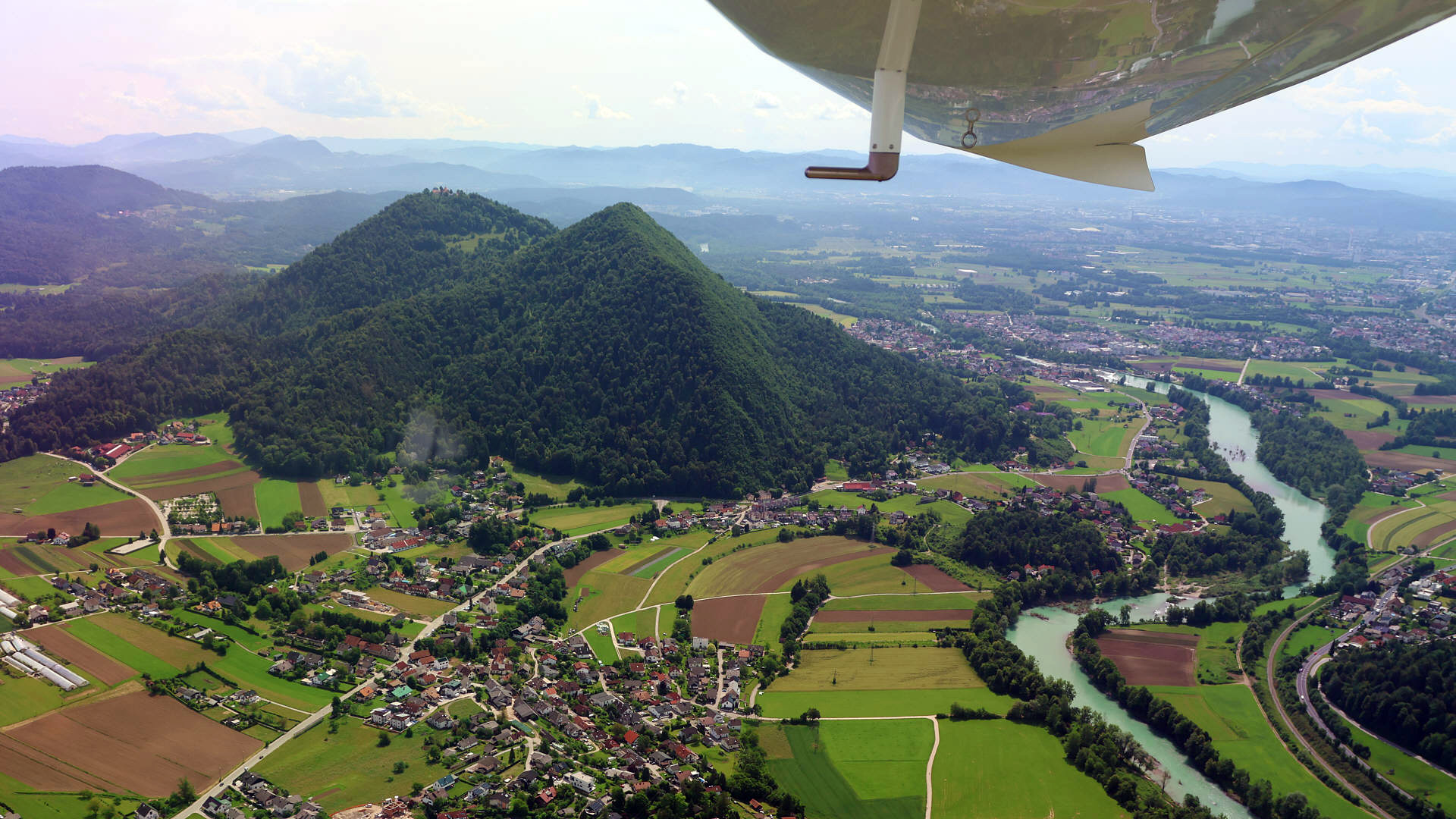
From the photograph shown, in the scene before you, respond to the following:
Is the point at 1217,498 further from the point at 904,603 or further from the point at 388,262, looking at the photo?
the point at 388,262

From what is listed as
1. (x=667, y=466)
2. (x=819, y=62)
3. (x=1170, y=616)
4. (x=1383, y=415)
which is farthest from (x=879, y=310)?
(x=819, y=62)

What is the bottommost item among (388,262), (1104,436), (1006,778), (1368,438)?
(1006,778)

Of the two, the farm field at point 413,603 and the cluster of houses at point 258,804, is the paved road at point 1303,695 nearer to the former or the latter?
the cluster of houses at point 258,804

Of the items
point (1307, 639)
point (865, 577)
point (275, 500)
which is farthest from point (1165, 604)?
point (275, 500)

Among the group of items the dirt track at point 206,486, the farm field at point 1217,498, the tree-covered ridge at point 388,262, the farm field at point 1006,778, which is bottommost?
the farm field at point 1006,778

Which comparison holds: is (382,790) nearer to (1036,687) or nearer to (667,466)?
(1036,687)

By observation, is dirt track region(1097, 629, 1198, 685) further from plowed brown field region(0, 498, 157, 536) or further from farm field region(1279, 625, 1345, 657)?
plowed brown field region(0, 498, 157, 536)

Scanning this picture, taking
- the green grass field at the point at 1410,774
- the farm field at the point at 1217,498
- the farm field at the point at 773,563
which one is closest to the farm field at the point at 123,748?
the farm field at the point at 773,563

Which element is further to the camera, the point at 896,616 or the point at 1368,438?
the point at 1368,438
